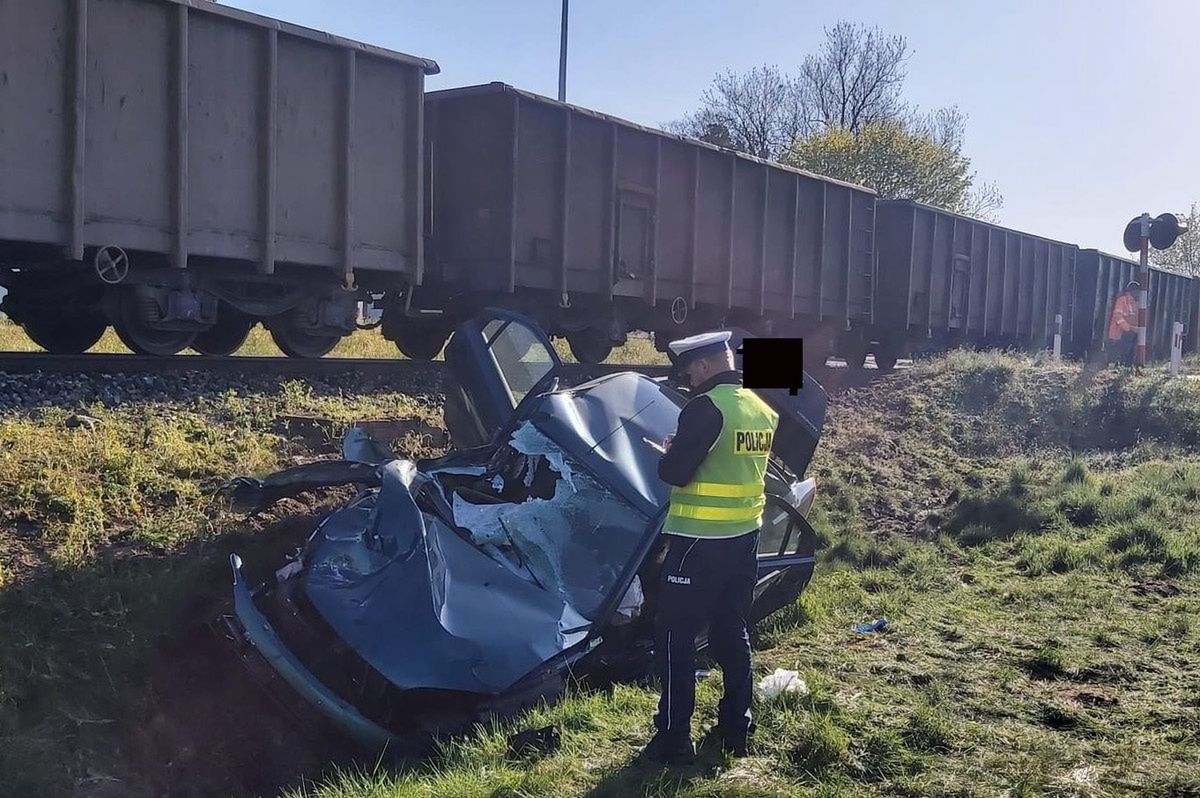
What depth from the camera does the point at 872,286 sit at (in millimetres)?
16625

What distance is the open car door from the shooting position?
517 centimetres

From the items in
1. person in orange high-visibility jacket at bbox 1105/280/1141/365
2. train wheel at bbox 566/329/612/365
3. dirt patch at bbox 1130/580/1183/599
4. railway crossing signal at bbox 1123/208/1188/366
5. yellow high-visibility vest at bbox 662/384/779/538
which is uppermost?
railway crossing signal at bbox 1123/208/1188/366

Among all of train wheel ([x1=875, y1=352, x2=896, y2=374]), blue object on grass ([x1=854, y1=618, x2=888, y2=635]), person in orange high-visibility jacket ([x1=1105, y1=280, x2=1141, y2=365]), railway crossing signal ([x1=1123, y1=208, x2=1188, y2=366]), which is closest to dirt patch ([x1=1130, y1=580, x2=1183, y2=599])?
blue object on grass ([x1=854, y1=618, x2=888, y2=635])

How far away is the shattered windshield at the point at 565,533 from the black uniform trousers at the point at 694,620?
0.52 meters

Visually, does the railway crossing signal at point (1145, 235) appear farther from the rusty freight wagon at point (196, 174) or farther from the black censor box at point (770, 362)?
the black censor box at point (770, 362)

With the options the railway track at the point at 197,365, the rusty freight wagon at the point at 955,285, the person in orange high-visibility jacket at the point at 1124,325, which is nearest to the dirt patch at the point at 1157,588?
the railway track at the point at 197,365

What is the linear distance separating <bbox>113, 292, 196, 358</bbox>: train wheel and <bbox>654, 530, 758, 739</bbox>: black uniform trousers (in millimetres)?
5736

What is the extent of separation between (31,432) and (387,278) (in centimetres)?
436

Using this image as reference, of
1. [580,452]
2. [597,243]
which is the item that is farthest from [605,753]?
[597,243]

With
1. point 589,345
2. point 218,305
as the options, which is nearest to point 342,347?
point 589,345

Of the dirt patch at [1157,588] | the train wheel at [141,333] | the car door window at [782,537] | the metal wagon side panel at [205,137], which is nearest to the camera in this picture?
the car door window at [782,537]

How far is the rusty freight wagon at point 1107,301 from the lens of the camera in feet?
81.6

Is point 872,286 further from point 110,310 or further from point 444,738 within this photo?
point 444,738

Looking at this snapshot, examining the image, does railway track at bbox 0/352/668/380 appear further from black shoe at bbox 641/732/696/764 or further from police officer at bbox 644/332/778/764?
black shoe at bbox 641/732/696/764
